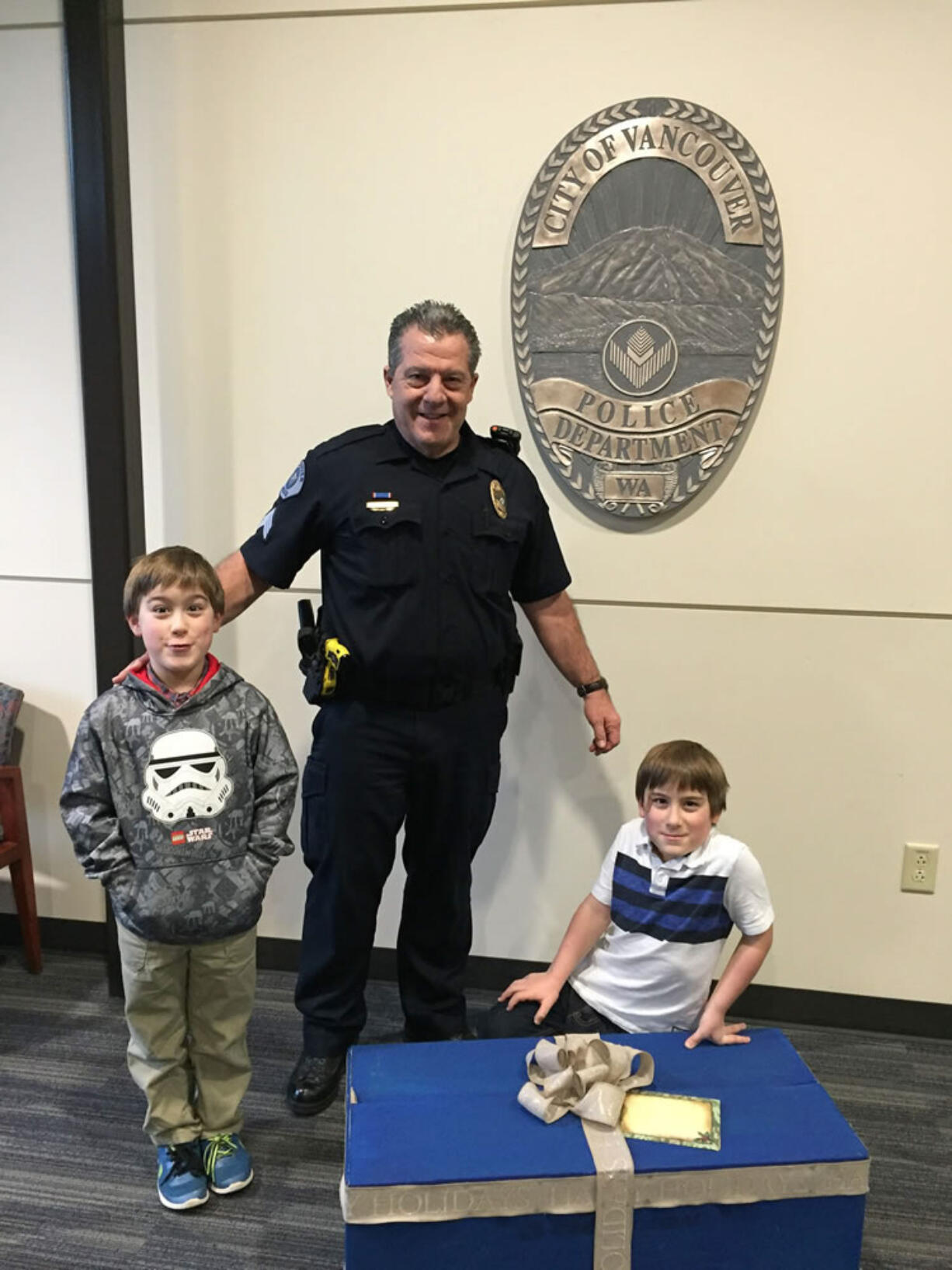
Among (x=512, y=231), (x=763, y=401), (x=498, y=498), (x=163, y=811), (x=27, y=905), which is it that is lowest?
(x=27, y=905)

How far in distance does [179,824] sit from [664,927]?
0.89m

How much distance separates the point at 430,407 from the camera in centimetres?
194

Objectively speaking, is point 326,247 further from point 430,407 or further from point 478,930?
point 478,930

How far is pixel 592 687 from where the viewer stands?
2.28 metres

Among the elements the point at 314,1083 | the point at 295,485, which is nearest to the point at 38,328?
the point at 295,485

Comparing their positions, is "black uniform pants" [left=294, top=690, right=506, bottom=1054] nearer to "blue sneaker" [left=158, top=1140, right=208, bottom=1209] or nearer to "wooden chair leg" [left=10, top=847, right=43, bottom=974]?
"blue sneaker" [left=158, top=1140, right=208, bottom=1209]

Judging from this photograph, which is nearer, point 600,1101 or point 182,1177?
point 600,1101

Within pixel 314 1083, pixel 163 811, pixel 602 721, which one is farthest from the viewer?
pixel 602 721

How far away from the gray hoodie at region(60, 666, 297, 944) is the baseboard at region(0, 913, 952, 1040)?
998mm

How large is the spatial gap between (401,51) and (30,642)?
5.69 feet

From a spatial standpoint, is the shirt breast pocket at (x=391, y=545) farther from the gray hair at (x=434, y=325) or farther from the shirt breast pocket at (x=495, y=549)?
the gray hair at (x=434, y=325)

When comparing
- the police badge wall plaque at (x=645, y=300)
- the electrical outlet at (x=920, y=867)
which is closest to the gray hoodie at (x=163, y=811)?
the police badge wall plaque at (x=645, y=300)

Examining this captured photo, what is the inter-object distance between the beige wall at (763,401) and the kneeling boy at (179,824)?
0.78 m

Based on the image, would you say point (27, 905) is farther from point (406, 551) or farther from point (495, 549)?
point (495, 549)
